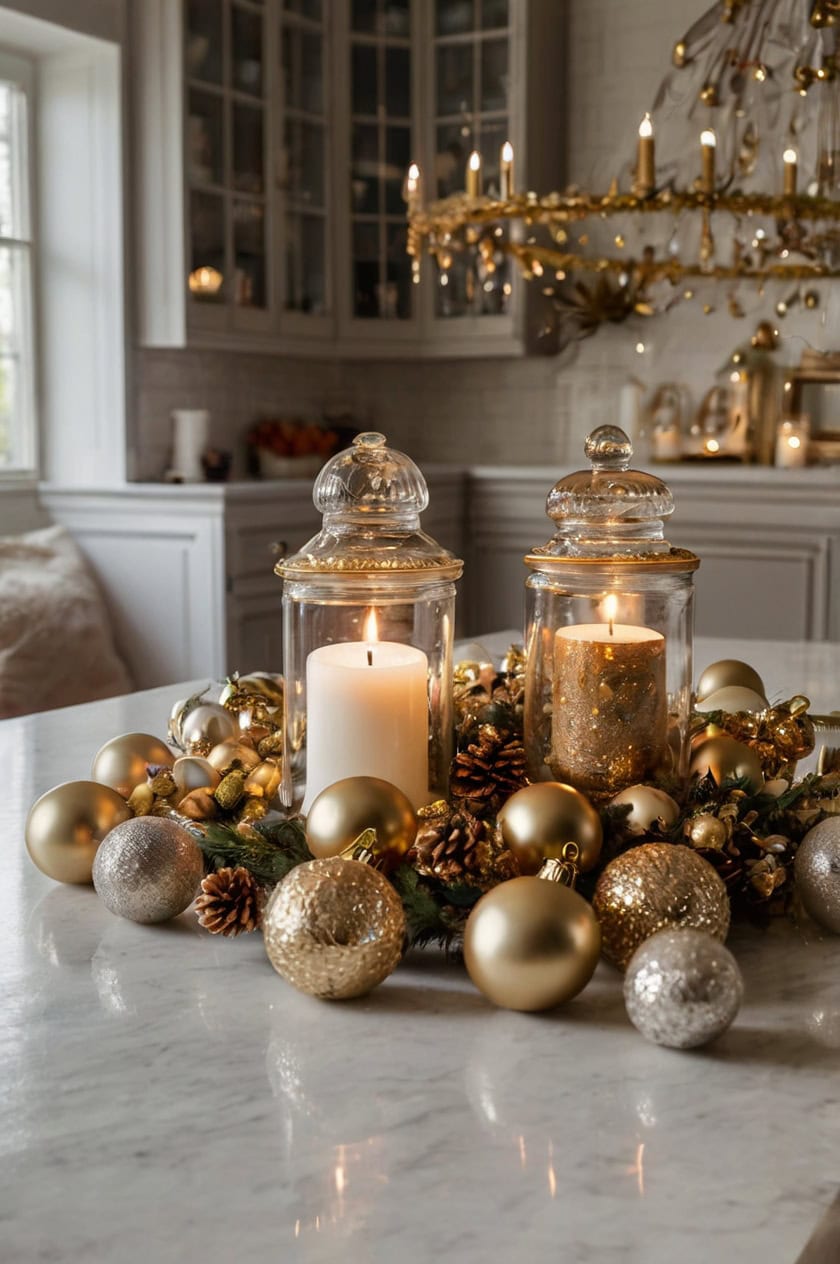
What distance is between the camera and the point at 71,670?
351 cm

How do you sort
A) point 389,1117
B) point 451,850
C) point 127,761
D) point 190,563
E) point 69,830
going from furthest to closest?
point 190,563
point 127,761
point 69,830
point 451,850
point 389,1117

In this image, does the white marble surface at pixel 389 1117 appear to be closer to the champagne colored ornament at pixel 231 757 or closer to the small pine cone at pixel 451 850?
the small pine cone at pixel 451 850

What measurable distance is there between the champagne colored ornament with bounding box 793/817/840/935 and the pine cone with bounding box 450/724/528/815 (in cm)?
20

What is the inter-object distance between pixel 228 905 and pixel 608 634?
0.31 metres

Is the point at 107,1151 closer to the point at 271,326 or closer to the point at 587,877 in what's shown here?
the point at 587,877

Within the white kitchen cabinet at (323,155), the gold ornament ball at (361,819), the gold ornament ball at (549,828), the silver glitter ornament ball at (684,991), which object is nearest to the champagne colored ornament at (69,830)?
the gold ornament ball at (361,819)

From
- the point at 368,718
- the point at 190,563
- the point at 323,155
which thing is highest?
the point at 323,155

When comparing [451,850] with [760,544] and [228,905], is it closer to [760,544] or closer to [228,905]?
[228,905]

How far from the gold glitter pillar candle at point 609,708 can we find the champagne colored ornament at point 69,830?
314 millimetres

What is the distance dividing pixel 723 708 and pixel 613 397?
12.2 feet

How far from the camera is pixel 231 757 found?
→ 3.41 feet

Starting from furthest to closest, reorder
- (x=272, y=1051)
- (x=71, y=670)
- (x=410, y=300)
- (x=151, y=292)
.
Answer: (x=410, y=300) → (x=151, y=292) → (x=71, y=670) → (x=272, y=1051)

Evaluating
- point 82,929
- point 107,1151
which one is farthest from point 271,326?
point 107,1151

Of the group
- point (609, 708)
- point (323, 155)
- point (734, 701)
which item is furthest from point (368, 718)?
point (323, 155)
